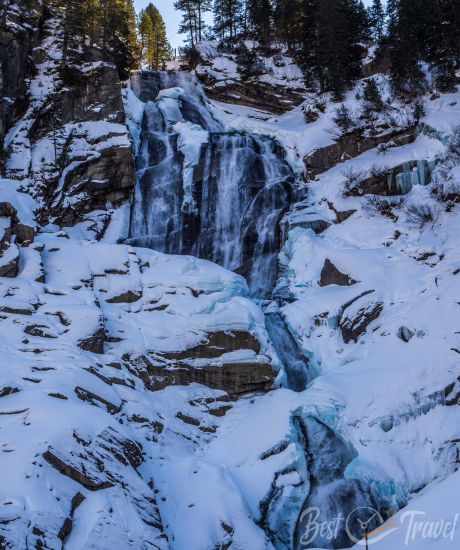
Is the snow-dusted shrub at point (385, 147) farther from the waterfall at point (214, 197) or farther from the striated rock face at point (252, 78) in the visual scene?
the striated rock face at point (252, 78)

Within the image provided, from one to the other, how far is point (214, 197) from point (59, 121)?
10654mm

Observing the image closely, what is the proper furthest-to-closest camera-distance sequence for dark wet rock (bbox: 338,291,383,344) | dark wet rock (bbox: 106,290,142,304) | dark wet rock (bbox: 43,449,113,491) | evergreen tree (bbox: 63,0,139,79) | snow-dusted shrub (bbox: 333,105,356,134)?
evergreen tree (bbox: 63,0,139,79), snow-dusted shrub (bbox: 333,105,356,134), dark wet rock (bbox: 106,290,142,304), dark wet rock (bbox: 338,291,383,344), dark wet rock (bbox: 43,449,113,491)

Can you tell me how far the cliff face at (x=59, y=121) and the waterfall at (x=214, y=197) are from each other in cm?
165

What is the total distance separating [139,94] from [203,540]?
28828 millimetres

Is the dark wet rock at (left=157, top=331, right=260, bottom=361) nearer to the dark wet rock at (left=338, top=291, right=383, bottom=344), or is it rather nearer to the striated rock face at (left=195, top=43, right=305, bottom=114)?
the dark wet rock at (left=338, top=291, right=383, bottom=344)

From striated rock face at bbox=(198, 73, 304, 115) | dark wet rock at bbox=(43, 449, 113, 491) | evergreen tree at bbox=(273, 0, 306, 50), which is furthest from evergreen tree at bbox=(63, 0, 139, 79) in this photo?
dark wet rock at bbox=(43, 449, 113, 491)

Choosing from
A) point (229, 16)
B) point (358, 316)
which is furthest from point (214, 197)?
point (229, 16)

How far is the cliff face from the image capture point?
26.0 m

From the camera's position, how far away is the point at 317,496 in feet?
44.5

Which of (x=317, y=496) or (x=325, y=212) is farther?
(x=325, y=212)

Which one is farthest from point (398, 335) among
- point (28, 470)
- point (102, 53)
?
point (102, 53)

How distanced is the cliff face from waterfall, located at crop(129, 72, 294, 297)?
1647 mm

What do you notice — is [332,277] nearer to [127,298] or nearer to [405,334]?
[405,334]

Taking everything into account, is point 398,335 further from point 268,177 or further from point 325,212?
point 268,177
